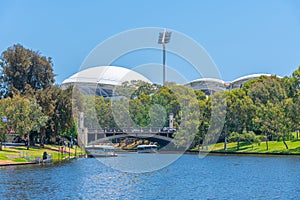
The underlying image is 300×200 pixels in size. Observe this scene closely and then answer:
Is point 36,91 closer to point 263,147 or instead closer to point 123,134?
point 123,134

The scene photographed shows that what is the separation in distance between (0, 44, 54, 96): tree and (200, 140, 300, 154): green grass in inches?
1336

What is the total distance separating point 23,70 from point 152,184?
53540mm

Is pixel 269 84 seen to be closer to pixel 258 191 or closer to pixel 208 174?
pixel 208 174

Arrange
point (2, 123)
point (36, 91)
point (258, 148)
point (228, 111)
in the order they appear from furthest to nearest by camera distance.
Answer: point (228, 111), point (258, 148), point (36, 91), point (2, 123)

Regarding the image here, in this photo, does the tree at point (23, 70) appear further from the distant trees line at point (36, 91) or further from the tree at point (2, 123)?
the tree at point (2, 123)

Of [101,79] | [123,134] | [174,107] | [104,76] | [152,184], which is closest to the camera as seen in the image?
[152,184]

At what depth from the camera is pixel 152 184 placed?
43.7 m

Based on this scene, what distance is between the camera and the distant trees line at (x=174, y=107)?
79188 mm

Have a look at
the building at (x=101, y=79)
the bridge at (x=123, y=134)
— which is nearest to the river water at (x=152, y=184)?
the bridge at (x=123, y=134)

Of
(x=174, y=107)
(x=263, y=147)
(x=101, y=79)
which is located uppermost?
(x=101, y=79)

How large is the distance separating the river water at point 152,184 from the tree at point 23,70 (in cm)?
3898

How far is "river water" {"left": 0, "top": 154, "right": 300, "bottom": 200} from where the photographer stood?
36562mm

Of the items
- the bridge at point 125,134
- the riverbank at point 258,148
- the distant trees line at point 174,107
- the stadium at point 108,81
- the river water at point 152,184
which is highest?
the stadium at point 108,81

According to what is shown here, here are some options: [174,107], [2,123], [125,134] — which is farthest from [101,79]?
[2,123]
